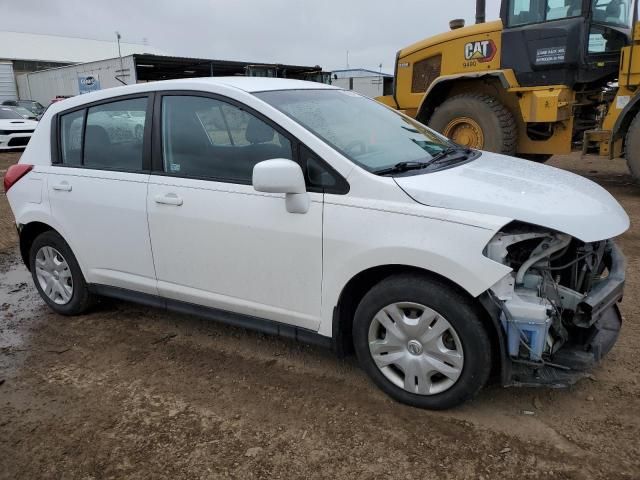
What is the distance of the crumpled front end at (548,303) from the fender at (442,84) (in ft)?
19.3

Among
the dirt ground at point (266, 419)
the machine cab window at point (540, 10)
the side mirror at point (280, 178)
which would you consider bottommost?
the dirt ground at point (266, 419)

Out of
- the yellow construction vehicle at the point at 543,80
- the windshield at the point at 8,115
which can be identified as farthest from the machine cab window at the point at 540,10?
the windshield at the point at 8,115

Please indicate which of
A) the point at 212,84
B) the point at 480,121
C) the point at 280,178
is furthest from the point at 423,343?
the point at 480,121

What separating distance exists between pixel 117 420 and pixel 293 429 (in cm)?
96

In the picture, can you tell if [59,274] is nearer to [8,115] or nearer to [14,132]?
[14,132]

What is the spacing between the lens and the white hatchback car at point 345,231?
2.58 meters

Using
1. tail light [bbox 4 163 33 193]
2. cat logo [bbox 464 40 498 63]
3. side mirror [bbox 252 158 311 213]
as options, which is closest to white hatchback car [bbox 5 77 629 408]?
side mirror [bbox 252 158 311 213]

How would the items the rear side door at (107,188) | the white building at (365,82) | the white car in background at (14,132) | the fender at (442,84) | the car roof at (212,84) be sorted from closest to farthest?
the car roof at (212,84)
the rear side door at (107,188)
the fender at (442,84)
the white car in background at (14,132)
the white building at (365,82)

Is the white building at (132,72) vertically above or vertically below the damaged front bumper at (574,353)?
Result: above

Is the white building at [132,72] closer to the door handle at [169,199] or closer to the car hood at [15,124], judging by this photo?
the car hood at [15,124]

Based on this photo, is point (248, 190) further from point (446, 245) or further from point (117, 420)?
point (117, 420)

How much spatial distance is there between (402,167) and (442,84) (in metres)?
6.59

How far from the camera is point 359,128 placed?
333 centimetres

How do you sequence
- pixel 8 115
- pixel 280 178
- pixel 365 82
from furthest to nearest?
pixel 365 82 < pixel 8 115 < pixel 280 178
